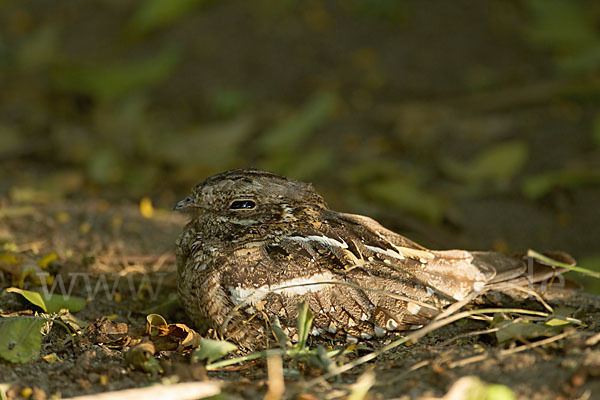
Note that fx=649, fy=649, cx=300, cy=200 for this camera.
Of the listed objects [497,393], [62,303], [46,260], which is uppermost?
[46,260]

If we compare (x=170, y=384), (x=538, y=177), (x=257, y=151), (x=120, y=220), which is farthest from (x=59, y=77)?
(x=170, y=384)

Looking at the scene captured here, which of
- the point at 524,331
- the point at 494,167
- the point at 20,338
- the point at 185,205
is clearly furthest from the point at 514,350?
the point at 494,167

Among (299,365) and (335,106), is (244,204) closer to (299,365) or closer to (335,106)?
(299,365)

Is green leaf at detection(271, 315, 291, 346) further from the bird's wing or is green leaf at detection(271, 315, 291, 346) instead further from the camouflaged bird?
the bird's wing

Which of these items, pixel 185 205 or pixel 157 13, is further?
pixel 157 13

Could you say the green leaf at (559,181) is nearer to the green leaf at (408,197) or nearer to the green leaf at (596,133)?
the green leaf at (596,133)

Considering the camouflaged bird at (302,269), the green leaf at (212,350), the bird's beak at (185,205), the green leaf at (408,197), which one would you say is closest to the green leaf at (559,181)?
the green leaf at (408,197)

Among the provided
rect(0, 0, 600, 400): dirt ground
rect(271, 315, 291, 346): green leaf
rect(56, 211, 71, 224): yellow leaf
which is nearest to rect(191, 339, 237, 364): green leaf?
rect(271, 315, 291, 346): green leaf
